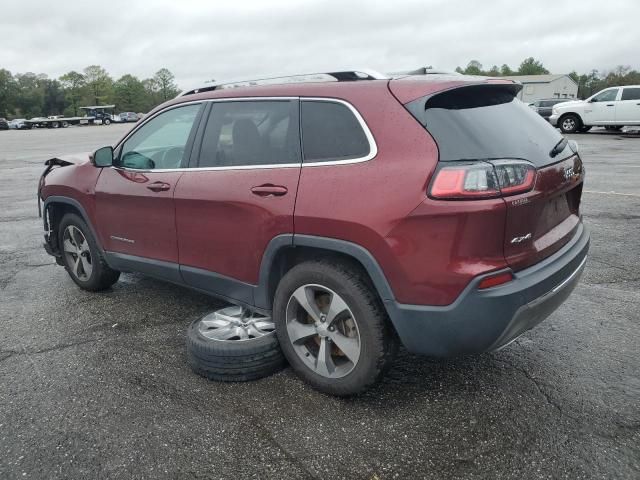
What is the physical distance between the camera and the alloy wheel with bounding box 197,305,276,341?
11.3 feet

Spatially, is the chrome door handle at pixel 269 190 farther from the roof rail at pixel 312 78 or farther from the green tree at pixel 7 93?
the green tree at pixel 7 93

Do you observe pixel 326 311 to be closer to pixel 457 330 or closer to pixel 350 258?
pixel 350 258

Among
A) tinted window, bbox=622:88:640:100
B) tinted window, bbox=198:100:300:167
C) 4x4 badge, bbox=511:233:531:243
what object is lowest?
4x4 badge, bbox=511:233:531:243

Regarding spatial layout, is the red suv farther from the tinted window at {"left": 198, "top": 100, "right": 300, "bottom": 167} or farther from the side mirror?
the side mirror

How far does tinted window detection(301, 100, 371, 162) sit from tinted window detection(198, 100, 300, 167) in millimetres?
80

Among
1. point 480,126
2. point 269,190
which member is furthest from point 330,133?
point 480,126

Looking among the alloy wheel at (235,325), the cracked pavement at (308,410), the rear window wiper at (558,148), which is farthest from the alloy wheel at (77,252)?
the rear window wiper at (558,148)

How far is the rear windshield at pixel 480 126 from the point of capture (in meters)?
2.57

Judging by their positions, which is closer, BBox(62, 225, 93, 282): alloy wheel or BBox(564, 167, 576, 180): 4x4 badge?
BBox(564, 167, 576, 180): 4x4 badge

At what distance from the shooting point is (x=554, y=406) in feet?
9.54

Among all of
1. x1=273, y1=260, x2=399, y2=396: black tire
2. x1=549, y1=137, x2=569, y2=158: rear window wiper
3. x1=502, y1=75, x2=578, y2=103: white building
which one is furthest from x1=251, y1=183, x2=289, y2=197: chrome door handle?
x1=502, y1=75, x2=578, y2=103: white building

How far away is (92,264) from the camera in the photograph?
4.70 meters

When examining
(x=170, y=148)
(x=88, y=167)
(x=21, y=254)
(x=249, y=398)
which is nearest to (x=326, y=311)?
(x=249, y=398)

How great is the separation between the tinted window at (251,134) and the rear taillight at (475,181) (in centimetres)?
89
